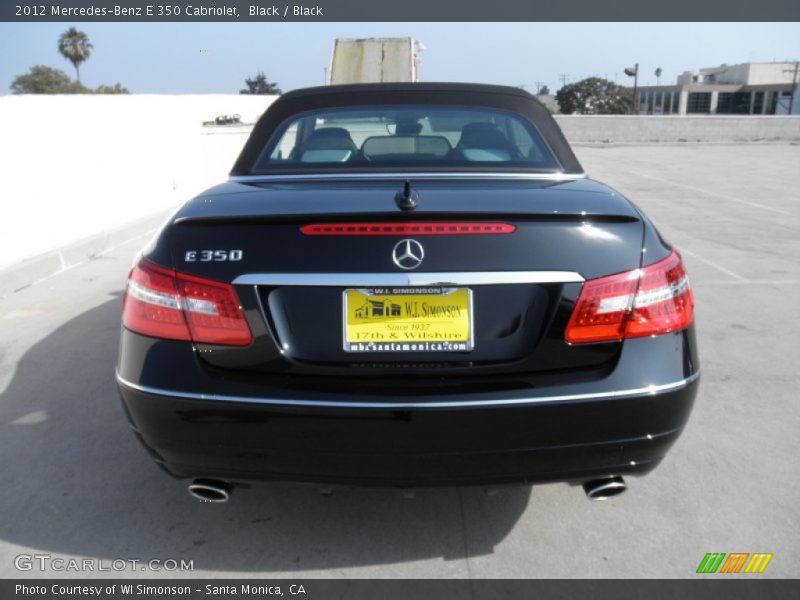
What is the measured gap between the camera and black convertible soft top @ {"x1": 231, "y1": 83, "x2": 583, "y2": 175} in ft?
11.8

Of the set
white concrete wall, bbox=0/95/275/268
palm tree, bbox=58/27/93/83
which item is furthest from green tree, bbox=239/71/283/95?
white concrete wall, bbox=0/95/275/268

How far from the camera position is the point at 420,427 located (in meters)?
2.18

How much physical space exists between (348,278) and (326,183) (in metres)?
0.71

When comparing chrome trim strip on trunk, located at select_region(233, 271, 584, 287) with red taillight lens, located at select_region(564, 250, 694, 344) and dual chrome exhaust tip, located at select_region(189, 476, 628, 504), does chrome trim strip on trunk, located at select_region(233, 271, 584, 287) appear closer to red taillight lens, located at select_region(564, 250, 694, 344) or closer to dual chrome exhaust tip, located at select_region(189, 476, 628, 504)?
red taillight lens, located at select_region(564, 250, 694, 344)

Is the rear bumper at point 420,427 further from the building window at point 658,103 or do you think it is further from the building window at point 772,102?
the building window at point 658,103

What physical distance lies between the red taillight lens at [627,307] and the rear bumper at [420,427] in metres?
0.06

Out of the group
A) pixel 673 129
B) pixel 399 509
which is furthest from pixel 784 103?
pixel 399 509

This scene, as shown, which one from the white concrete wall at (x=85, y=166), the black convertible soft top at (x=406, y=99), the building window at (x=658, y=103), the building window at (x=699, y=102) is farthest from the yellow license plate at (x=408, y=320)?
the building window at (x=658, y=103)

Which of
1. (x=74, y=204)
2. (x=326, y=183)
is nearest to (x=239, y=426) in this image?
(x=326, y=183)

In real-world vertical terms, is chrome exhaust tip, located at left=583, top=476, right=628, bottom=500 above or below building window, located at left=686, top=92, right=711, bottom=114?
below

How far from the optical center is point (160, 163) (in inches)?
427

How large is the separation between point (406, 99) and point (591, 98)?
88555 mm

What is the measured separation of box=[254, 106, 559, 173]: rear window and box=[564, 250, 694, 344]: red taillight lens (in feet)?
3.23

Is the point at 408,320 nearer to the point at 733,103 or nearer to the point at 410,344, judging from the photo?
the point at 410,344
